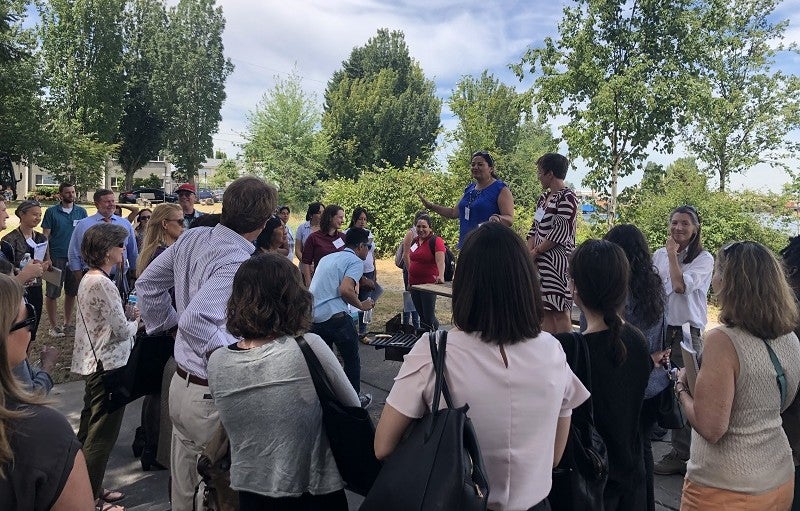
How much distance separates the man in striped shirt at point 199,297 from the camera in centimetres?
241

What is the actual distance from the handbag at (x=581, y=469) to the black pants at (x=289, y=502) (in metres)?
0.84

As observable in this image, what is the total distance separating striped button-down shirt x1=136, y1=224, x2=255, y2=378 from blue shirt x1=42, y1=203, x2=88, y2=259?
6.17 meters

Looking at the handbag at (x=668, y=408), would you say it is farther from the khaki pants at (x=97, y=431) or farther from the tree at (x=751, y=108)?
the tree at (x=751, y=108)

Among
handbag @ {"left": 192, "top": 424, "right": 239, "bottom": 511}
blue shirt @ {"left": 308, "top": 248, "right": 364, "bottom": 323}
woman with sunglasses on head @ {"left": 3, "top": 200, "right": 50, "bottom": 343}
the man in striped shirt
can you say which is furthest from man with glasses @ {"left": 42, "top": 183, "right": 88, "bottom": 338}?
handbag @ {"left": 192, "top": 424, "right": 239, "bottom": 511}

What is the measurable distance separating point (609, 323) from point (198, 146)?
51.8 metres

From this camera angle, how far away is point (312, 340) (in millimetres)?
2133

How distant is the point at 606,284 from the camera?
7.10 feet

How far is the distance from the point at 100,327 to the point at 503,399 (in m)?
2.74

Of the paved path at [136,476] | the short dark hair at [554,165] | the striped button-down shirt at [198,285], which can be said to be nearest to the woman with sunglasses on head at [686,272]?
the paved path at [136,476]

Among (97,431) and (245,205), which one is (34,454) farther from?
(97,431)

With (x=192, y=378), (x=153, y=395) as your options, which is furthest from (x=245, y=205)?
(x=153, y=395)

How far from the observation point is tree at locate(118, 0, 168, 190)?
46062mm

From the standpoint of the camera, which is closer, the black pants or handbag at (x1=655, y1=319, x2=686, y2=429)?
the black pants

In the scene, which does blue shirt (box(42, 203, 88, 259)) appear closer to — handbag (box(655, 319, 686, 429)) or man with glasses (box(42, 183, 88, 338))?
man with glasses (box(42, 183, 88, 338))
